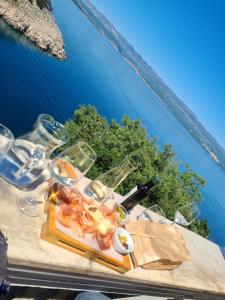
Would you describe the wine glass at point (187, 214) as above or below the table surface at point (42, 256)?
above

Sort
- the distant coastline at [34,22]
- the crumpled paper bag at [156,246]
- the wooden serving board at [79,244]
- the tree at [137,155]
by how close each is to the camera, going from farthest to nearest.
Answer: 1. the distant coastline at [34,22]
2. the tree at [137,155]
3. the crumpled paper bag at [156,246]
4. the wooden serving board at [79,244]

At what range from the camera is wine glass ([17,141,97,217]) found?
6.16ft

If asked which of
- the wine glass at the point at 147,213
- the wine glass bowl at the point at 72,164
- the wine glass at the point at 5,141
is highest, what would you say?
the wine glass bowl at the point at 72,164

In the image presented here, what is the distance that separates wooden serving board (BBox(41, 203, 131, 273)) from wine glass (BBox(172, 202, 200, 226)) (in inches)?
42.3

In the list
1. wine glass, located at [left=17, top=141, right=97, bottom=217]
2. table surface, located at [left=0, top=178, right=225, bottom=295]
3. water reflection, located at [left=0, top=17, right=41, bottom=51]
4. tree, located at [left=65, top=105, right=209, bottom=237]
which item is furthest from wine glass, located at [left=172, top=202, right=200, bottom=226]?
water reflection, located at [left=0, top=17, right=41, bottom=51]

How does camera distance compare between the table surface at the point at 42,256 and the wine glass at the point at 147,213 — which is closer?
the table surface at the point at 42,256

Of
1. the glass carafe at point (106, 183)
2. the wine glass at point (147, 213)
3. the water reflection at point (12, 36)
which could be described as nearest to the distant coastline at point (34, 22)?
the water reflection at point (12, 36)

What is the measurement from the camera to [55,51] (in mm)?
93188

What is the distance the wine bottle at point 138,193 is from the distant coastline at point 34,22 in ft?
251

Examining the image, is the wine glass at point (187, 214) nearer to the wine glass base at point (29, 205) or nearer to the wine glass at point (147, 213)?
the wine glass at point (147, 213)

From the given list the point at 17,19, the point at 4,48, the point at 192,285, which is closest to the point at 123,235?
the point at 192,285

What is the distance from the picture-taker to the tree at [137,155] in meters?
27.7

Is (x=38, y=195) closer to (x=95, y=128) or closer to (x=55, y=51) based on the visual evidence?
(x=95, y=128)

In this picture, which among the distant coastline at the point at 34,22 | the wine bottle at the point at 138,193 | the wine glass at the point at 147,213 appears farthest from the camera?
the distant coastline at the point at 34,22
